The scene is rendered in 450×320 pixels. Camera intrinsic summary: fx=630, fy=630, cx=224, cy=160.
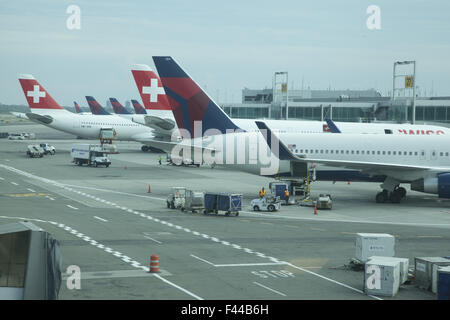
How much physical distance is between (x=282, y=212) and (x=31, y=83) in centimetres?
6664

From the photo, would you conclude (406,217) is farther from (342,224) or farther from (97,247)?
(97,247)

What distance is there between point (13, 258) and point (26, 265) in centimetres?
50

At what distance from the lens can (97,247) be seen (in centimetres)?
3144

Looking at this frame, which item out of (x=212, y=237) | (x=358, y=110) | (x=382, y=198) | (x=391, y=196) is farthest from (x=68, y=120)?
(x=212, y=237)

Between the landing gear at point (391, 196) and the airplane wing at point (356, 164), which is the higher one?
the airplane wing at point (356, 164)

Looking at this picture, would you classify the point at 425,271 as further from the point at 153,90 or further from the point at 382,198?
the point at 153,90

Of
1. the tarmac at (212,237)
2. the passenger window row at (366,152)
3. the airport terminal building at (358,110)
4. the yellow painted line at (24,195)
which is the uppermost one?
the airport terminal building at (358,110)

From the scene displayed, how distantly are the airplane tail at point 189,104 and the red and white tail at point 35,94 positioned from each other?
50.9 m

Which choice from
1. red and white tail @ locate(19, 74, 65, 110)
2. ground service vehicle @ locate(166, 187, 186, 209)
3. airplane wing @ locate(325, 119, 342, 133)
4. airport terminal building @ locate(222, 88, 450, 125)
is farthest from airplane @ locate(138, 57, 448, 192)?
red and white tail @ locate(19, 74, 65, 110)

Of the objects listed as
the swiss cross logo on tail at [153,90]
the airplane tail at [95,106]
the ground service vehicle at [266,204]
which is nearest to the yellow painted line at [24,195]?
the ground service vehicle at [266,204]

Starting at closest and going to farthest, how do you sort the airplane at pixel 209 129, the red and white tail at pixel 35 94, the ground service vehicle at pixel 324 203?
the ground service vehicle at pixel 324 203 < the airplane at pixel 209 129 < the red and white tail at pixel 35 94

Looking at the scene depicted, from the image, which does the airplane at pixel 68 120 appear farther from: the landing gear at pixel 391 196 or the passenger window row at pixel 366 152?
the landing gear at pixel 391 196

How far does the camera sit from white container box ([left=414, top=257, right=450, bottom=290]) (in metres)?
24.7

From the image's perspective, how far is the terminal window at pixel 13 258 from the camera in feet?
63.0
